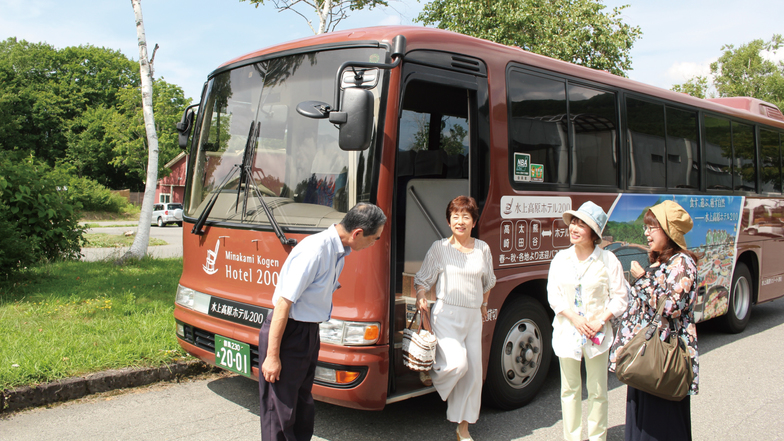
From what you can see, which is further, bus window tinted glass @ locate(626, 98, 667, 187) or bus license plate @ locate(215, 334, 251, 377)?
bus window tinted glass @ locate(626, 98, 667, 187)

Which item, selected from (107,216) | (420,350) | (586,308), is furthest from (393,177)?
(107,216)

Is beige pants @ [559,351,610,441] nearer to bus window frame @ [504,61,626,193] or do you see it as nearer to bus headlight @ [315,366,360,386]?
bus headlight @ [315,366,360,386]

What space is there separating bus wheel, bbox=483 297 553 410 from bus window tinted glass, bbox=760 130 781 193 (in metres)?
5.61

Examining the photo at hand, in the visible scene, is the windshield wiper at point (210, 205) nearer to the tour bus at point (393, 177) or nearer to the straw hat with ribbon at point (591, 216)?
the tour bus at point (393, 177)

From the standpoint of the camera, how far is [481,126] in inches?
171

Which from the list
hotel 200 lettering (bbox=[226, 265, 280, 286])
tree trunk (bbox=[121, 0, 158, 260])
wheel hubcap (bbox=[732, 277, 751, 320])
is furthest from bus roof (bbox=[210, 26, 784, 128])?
tree trunk (bbox=[121, 0, 158, 260])

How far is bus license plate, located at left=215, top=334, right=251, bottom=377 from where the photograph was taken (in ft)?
12.9

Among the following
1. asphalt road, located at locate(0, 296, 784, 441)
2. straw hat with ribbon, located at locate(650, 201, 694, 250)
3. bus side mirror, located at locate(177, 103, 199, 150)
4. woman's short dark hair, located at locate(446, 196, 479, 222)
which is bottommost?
asphalt road, located at locate(0, 296, 784, 441)

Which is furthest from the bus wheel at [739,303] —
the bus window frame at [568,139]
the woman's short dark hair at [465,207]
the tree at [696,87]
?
the tree at [696,87]

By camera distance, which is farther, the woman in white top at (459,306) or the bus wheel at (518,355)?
the bus wheel at (518,355)

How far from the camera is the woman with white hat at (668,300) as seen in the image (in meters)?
3.10

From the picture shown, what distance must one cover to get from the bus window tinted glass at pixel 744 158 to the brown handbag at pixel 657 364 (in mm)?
5646

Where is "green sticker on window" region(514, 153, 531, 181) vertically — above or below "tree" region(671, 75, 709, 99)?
below

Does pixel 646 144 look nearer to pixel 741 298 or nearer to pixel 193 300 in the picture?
pixel 741 298
